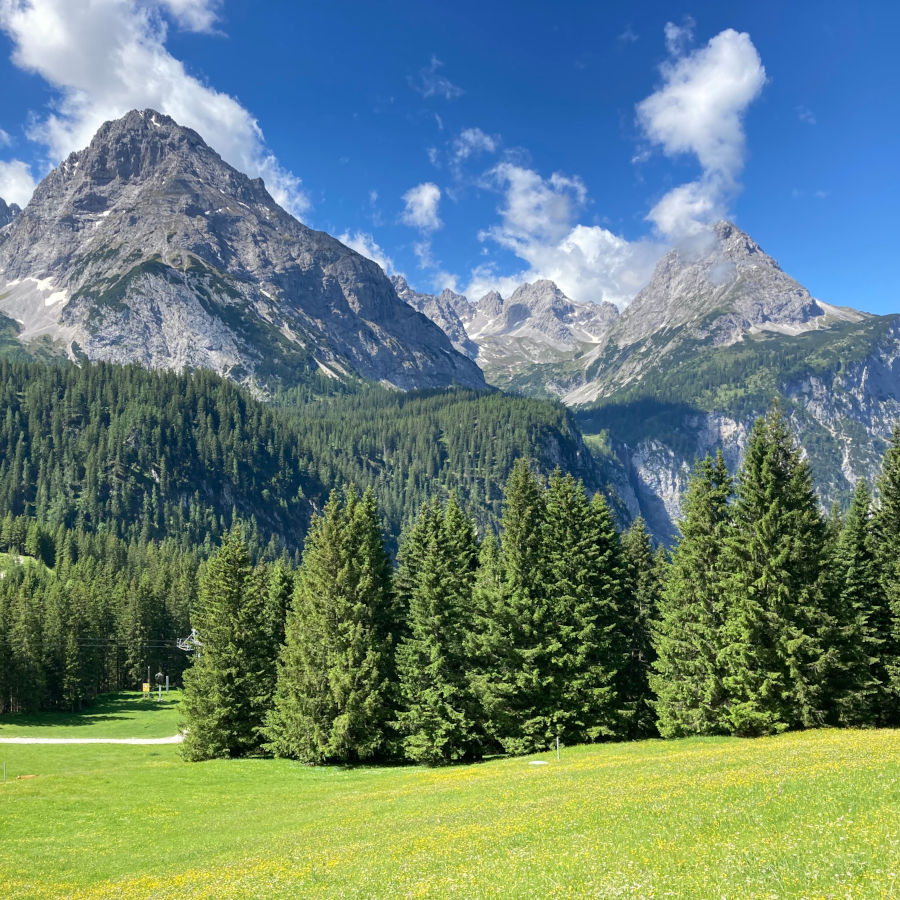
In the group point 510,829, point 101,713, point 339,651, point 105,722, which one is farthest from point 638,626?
point 101,713

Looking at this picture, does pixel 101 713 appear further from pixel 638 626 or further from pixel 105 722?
pixel 638 626

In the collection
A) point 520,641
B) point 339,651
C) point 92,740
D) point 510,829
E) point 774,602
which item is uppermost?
point 774,602

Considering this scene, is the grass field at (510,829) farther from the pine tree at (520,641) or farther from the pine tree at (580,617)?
the pine tree at (520,641)

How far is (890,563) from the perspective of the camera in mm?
40188

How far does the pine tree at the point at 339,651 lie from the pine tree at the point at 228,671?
12.8 ft

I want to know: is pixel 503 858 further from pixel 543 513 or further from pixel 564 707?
pixel 543 513

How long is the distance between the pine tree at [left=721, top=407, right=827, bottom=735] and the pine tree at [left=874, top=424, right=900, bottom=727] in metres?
4.64

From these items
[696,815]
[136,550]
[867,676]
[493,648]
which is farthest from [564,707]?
[136,550]

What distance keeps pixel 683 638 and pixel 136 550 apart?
159977 millimetres

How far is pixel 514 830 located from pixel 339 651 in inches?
1112

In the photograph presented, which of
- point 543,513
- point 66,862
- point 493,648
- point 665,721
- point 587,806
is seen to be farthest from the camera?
point 543,513

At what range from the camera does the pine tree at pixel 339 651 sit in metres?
44.3

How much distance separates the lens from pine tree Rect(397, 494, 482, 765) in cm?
4325

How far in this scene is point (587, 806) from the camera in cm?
2058
